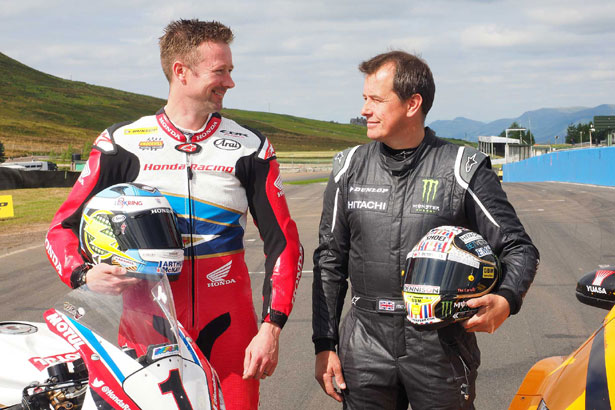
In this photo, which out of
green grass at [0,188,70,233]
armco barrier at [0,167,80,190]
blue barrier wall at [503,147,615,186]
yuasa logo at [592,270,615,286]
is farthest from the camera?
blue barrier wall at [503,147,615,186]

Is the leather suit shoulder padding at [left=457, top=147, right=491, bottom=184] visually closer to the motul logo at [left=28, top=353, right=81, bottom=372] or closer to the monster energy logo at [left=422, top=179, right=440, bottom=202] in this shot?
the monster energy logo at [left=422, top=179, right=440, bottom=202]

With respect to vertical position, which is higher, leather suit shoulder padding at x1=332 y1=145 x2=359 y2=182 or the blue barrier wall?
leather suit shoulder padding at x1=332 y1=145 x2=359 y2=182

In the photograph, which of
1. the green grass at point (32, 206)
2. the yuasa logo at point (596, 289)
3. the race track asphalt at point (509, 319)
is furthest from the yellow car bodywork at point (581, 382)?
the green grass at point (32, 206)

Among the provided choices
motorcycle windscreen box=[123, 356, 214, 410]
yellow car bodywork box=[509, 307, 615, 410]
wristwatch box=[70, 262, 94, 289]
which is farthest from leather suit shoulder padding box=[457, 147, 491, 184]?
wristwatch box=[70, 262, 94, 289]

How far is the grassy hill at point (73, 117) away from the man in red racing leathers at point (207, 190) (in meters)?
82.2

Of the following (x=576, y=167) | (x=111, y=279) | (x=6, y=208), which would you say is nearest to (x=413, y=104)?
(x=111, y=279)

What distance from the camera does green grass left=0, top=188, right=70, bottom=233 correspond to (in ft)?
59.9

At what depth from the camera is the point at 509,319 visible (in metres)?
7.49

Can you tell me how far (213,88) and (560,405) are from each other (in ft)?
6.23

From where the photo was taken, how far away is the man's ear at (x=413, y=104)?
2.87 m

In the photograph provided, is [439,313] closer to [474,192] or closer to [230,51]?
[474,192]

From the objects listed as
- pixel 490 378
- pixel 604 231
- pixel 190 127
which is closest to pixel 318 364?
pixel 190 127

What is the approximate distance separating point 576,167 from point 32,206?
2638cm

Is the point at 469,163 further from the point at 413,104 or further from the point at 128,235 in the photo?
the point at 128,235
